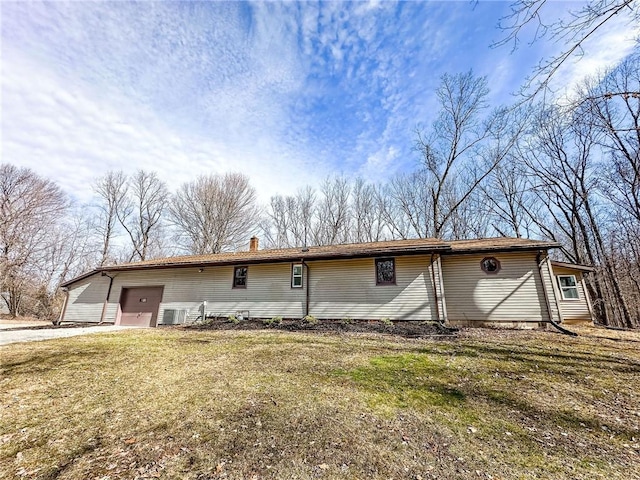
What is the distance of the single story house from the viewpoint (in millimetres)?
10516

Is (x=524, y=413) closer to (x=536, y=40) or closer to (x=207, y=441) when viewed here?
(x=207, y=441)

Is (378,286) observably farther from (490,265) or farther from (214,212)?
(214,212)

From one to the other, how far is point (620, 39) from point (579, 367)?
6009mm

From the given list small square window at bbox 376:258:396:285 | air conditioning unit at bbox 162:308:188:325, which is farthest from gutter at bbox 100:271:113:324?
small square window at bbox 376:258:396:285

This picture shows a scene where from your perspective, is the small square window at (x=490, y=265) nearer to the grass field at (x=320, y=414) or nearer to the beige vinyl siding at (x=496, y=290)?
the beige vinyl siding at (x=496, y=290)

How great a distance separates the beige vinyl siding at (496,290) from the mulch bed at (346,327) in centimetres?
183

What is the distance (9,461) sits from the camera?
8.87 feet

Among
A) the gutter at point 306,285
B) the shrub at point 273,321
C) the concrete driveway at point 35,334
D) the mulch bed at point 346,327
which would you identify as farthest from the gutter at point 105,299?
the gutter at point 306,285

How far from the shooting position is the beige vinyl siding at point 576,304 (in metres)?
12.1

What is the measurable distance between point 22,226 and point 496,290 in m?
28.9

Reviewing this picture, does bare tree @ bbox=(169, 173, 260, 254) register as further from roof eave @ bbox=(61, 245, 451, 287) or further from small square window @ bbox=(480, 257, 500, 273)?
small square window @ bbox=(480, 257, 500, 273)

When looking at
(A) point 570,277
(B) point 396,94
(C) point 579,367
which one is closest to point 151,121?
(B) point 396,94

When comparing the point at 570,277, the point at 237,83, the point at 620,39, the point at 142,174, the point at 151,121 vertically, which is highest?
the point at 142,174

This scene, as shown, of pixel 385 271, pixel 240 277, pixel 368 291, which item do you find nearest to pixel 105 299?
pixel 240 277
